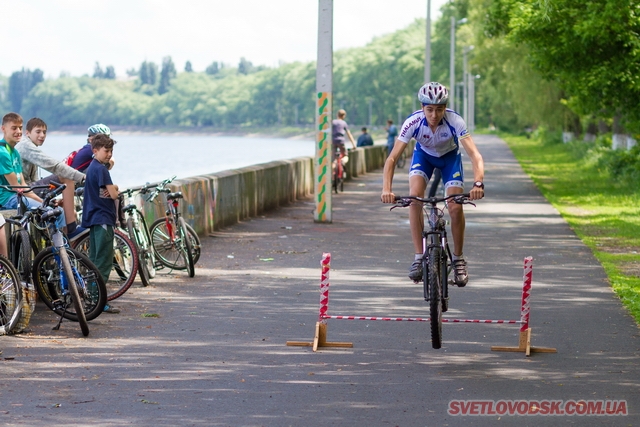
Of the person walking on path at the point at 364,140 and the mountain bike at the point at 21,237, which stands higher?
the mountain bike at the point at 21,237

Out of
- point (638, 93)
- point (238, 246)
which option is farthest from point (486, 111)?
point (238, 246)

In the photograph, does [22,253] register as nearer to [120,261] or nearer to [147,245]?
[120,261]

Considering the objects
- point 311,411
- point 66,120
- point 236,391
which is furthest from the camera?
point 66,120

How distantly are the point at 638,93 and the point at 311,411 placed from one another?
19536mm

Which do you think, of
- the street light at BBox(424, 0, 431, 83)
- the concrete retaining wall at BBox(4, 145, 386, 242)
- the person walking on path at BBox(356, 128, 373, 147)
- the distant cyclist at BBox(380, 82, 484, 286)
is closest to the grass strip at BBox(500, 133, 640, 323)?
the distant cyclist at BBox(380, 82, 484, 286)

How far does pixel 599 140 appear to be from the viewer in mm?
47281

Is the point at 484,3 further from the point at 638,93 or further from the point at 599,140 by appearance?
the point at 638,93

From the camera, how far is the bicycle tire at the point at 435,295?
26.8ft

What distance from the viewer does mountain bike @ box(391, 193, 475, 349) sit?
27.0 feet

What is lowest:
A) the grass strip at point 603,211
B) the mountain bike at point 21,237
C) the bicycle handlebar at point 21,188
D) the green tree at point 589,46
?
the grass strip at point 603,211

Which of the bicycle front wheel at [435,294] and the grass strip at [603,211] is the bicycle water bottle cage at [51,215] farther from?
the grass strip at [603,211]

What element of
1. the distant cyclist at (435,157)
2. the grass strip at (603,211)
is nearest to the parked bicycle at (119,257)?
the distant cyclist at (435,157)

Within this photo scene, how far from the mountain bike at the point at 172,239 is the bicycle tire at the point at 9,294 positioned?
3736 mm

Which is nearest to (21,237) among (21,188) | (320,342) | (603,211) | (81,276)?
(21,188)
